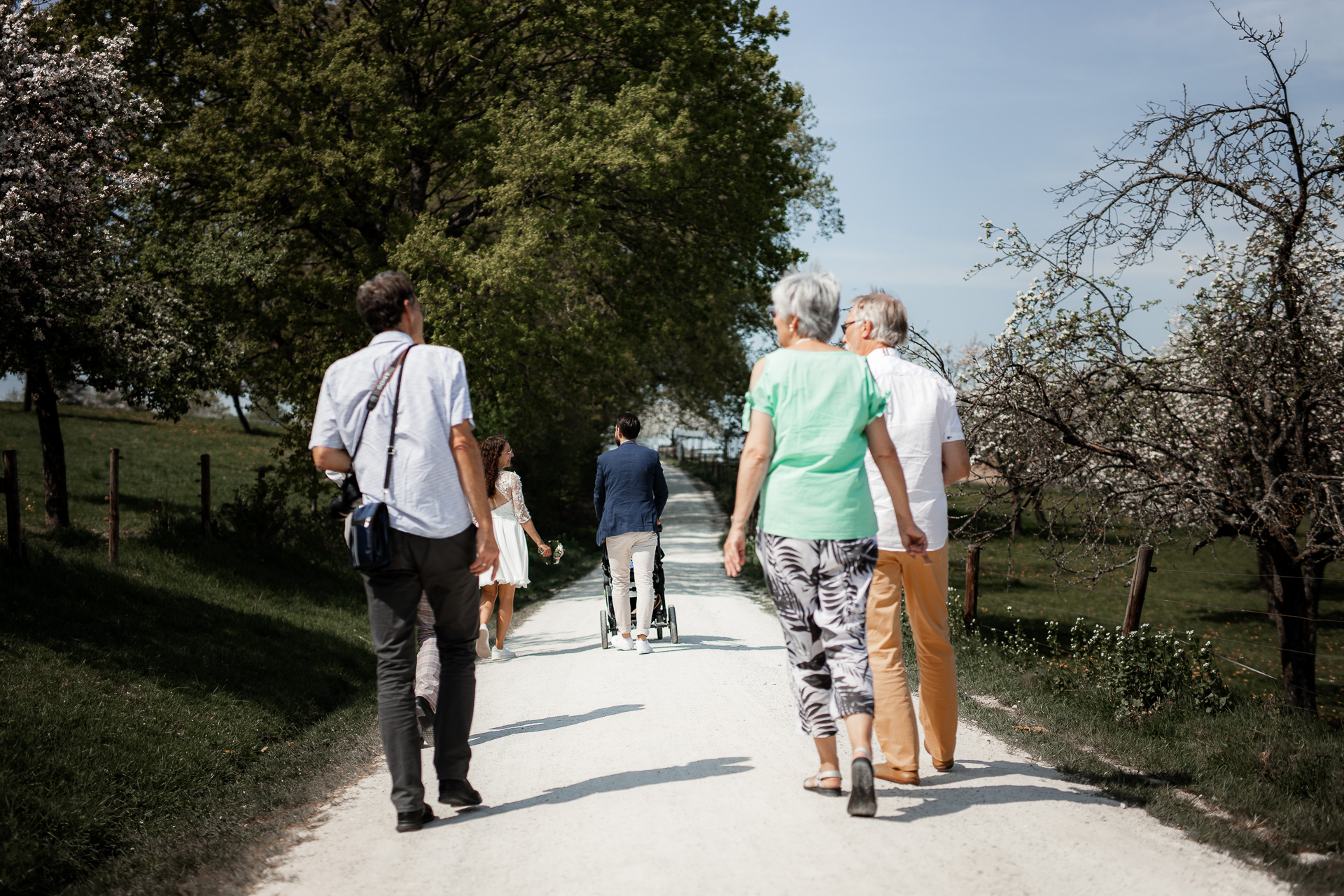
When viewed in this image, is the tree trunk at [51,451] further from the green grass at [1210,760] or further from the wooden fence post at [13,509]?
the green grass at [1210,760]

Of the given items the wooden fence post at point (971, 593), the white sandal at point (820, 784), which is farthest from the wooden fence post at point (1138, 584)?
the white sandal at point (820, 784)

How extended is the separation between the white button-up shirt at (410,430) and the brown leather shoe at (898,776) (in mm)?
→ 2196

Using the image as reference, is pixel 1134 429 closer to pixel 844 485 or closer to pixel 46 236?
pixel 844 485

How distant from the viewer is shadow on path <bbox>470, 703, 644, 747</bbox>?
19.2 feet

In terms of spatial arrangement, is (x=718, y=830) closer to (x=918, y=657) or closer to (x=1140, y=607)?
(x=918, y=657)

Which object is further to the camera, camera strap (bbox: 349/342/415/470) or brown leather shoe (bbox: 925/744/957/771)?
brown leather shoe (bbox: 925/744/957/771)

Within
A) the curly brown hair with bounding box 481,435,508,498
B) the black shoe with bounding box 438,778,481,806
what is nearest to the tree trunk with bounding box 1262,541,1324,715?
the curly brown hair with bounding box 481,435,508,498

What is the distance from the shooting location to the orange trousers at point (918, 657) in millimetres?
4414

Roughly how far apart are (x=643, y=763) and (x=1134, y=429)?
6.67m

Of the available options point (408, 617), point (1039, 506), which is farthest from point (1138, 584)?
point (408, 617)

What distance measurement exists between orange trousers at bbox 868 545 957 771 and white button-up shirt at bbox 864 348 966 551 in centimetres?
14

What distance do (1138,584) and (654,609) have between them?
439 cm

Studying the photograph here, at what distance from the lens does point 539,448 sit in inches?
1036

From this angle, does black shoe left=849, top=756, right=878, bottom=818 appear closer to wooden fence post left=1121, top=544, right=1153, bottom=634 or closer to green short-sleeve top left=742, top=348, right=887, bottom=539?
green short-sleeve top left=742, top=348, right=887, bottom=539
